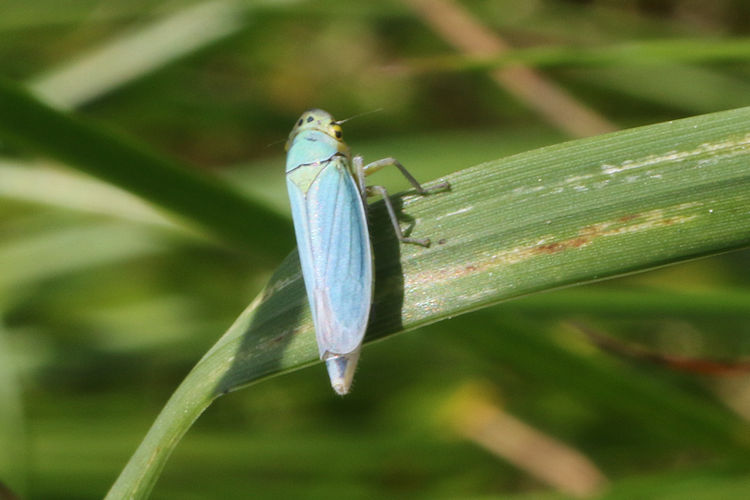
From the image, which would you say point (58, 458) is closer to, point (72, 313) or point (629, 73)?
point (72, 313)

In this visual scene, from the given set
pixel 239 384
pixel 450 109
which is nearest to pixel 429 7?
pixel 450 109

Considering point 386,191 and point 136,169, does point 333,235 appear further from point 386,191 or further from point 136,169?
point 136,169

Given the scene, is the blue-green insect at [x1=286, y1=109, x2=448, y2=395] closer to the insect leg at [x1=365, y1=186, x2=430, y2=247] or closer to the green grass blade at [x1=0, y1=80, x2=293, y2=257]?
the insect leg at [x1=365, y1=186, x2=430, y2=247]

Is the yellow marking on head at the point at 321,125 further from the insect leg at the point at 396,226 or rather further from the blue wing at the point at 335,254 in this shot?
the insect leg at the point at 396,226

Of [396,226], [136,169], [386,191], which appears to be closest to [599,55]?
[386,191]

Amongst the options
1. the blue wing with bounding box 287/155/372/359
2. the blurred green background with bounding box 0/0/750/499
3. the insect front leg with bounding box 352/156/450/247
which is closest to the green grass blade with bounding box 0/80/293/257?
the blue wing with bounding box 287/155/372/359

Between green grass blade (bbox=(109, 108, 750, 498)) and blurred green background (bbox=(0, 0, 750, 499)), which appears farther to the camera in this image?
blurred green background (bbox=(0, 0, 750, 499))

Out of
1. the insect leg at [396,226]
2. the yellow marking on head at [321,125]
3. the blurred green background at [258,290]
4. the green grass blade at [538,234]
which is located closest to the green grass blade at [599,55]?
the blurred green background at [258,290]
